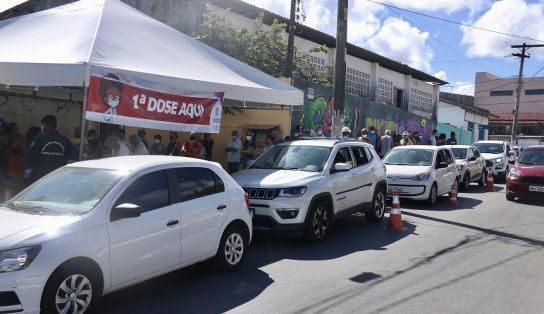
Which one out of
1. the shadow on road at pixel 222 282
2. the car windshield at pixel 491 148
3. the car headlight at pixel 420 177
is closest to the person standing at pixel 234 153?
the car headlight at pixel 420 177

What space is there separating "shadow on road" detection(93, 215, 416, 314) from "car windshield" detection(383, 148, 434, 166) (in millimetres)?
4805

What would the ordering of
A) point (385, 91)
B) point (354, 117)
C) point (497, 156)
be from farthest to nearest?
point (385, 91) < point (354, 117) < point (497, 156)

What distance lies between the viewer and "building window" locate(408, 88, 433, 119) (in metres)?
37.0

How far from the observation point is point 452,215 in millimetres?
11500

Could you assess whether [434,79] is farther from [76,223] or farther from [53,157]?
[76,223]

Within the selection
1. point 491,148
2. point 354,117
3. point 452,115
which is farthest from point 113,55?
point 452,115

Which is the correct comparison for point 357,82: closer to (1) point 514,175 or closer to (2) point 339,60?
(1) point 514,175

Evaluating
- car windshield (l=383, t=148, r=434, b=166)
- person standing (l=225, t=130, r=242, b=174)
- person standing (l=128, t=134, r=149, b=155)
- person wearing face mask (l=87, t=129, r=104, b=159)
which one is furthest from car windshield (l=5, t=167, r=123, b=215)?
car windshield (l=383, t=148, r=434, b=166)

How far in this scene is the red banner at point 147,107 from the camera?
7.59m

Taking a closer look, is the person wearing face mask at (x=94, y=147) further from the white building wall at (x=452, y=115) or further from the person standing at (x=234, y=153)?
the white building wall at (x=452, y=115)

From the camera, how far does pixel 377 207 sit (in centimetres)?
1032

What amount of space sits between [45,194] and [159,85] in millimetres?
3562

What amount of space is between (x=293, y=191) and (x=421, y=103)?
32.9 metres

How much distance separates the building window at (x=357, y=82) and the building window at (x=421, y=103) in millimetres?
6548
